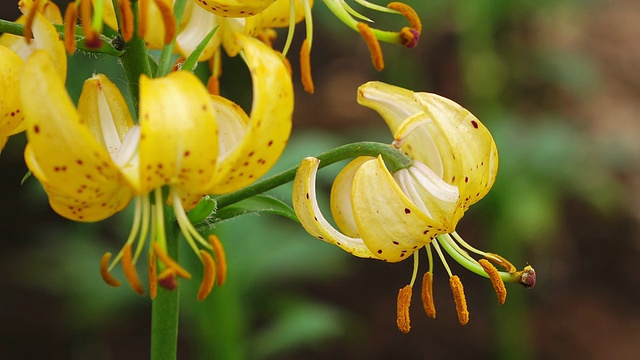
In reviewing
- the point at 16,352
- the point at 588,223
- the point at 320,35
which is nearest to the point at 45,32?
the point at 16,352

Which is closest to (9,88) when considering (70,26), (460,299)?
(70,26)

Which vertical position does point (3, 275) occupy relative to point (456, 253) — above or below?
below

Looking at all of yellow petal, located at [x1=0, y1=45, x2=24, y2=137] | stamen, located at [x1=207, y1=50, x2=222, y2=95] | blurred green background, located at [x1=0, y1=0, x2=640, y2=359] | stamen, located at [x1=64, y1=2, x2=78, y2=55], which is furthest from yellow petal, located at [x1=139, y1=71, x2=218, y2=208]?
blurred green background, located at [x1=0, y1=0, x2=640, y2=359]

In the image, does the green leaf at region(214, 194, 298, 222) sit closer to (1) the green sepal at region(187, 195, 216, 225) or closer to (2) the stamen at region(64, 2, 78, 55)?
(1) the green sepal at region(187, 195, 216, 225)

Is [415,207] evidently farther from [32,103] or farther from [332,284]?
[332,284]

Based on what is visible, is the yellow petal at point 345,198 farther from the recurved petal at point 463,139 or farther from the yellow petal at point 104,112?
the yellow petal at point 104,112
